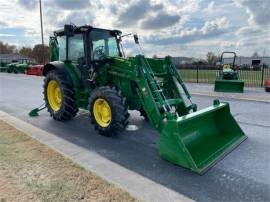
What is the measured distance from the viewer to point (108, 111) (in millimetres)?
5836

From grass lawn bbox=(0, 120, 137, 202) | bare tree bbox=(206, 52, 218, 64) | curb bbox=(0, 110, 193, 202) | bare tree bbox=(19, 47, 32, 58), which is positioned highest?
bare tree bbox=(19, 47, 32, 58)

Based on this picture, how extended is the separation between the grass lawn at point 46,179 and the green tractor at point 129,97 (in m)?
1.22

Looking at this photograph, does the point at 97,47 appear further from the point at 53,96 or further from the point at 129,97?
the point at 53,96

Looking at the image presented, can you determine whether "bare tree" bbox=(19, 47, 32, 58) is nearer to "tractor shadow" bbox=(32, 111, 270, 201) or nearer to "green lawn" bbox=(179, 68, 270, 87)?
"green lawn" bbox=(179, 68, 270, 87)

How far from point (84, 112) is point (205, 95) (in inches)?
238

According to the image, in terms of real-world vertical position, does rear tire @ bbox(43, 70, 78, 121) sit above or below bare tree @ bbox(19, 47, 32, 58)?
below

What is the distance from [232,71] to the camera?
14000 mm

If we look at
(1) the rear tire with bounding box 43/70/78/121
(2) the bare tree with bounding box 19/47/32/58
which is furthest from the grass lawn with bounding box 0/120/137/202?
(2) the bare tree with bounding box 19/47/32/58

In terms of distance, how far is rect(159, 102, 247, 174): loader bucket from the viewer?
13.4 ft

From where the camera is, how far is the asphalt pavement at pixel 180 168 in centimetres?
361

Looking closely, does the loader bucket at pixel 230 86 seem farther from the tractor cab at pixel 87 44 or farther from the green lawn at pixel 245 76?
the tractor cab at pixel 87 44

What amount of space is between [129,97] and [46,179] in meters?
2.87

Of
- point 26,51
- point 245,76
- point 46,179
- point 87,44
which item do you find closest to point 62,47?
point 87,44

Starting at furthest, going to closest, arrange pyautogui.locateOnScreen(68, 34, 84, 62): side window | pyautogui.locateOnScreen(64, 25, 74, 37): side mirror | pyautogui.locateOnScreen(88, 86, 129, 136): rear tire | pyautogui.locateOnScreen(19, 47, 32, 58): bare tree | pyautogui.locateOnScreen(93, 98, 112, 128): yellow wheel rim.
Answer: pyautogui.locateOnScreen(19, 47, 32, 58): bare tree < pyautogui.locateOnScreen(68, 34, 84, 62): side window < pyautogui.locateOnScreen(64, 25, 74, 37): side mirror < pyautogui.locateOnScreen(93, 98, 112, 128): yellow wheel rim < pyautogui.locateOnScreen(88, 86, 129, 136): rear tire
